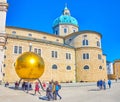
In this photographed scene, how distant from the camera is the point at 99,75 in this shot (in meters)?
48.2

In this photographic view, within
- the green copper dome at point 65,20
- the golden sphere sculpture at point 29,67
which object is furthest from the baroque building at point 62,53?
the golden sphere sculpture at point 29,67

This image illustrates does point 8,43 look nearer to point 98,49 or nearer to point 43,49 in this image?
point 43,49

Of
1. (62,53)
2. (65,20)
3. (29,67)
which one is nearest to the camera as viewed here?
(29,67)

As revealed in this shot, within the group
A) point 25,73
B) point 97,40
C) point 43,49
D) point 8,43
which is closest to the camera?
point 25,73

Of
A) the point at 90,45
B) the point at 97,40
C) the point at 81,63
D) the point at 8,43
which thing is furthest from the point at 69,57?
the point at 8,43

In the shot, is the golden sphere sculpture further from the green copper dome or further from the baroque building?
the green copper dome

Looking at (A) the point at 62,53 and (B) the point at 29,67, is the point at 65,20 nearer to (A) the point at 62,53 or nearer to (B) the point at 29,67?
(A) the point at 62,53

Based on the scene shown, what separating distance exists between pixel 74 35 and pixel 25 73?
40126 mm

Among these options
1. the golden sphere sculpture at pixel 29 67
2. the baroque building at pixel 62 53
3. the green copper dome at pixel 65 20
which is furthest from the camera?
the green copper dome at pixel 65 20

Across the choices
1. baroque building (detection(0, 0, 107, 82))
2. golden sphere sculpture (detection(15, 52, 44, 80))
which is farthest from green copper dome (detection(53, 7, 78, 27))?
golden sphere sculpture (detection(15, 52, 44, 80))

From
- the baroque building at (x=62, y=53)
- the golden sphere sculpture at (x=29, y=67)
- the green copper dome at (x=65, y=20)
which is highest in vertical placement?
the green copper dome at (x=65, y=20)

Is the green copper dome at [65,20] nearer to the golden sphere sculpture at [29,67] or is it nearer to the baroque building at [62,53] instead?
the baroque building at [62,53]

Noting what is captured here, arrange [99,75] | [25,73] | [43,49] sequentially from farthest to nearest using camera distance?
[99,75]
[43,49]
[25,73]

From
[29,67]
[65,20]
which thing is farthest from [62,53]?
[29,67]
